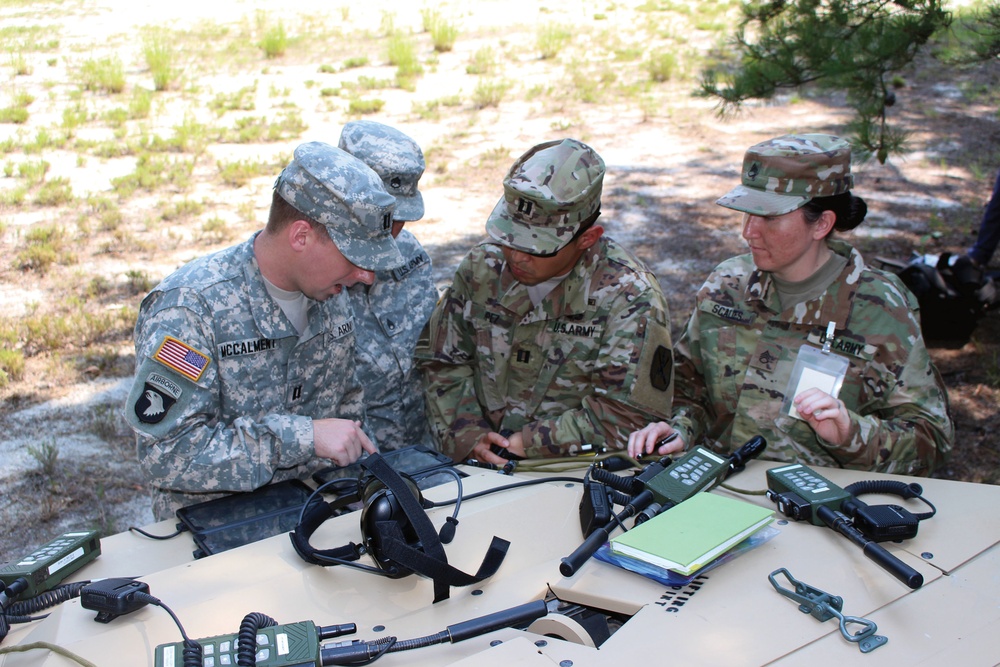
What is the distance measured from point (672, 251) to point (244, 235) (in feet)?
10.4

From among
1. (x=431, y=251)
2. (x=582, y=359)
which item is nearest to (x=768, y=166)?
(x=582, y=359)

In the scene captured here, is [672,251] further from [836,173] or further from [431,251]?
[836,173]

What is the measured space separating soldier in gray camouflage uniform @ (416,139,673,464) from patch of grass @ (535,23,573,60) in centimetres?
1078

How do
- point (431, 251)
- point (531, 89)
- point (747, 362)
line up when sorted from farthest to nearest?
1. point (531, 89)
2. point (431, 251)
3. point (747, 362)

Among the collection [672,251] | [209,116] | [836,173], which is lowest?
[672,251]

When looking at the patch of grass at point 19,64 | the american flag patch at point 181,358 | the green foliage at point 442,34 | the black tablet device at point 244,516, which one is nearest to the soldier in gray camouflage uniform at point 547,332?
the black tablet device at point 244,516

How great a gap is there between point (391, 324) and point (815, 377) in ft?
5.22

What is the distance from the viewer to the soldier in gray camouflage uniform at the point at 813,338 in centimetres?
255

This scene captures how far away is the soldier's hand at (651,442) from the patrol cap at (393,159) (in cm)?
121

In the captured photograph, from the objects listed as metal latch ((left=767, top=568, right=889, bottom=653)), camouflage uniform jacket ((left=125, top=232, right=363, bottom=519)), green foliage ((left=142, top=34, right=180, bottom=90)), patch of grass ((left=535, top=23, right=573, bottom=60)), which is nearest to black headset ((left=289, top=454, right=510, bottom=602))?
camouflage uniform jacket ((left=125, top=232, right=363, bottom=519))

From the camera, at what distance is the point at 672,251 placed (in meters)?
6.80

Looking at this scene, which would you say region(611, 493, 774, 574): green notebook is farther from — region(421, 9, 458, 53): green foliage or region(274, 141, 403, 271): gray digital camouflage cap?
region(421, 9, 458, 53): green foliage

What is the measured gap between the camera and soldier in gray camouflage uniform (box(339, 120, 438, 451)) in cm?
333

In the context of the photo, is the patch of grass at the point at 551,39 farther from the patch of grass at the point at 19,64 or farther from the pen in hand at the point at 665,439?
the pen in hand at the point at 665,439
